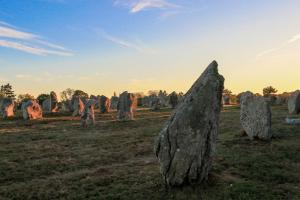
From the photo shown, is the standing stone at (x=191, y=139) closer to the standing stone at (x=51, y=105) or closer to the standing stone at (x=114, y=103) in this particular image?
the standing stone at (x=51, y=105)

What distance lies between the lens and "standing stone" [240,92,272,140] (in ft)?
74.1

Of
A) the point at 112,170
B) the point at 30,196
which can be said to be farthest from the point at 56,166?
the point at 30,196

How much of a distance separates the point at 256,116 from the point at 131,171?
10.0 m

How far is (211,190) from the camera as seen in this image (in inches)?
500

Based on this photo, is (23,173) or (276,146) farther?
(276,146)

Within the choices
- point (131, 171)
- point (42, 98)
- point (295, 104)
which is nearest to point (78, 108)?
point (295, 104)

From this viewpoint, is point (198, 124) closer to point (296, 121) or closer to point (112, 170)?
point (112, 170)

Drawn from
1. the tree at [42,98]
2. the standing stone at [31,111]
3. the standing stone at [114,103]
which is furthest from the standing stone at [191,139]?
the tree at [42,98]

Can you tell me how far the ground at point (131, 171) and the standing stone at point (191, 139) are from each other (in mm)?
519

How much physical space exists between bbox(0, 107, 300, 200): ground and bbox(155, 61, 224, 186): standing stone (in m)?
0.52

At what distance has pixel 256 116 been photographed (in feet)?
74.6

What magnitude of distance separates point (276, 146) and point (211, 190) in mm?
9248

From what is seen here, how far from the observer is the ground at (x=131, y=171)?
1279cm

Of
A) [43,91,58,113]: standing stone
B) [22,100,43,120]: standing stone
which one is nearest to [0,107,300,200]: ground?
[22,100,43,120]: standing stone
